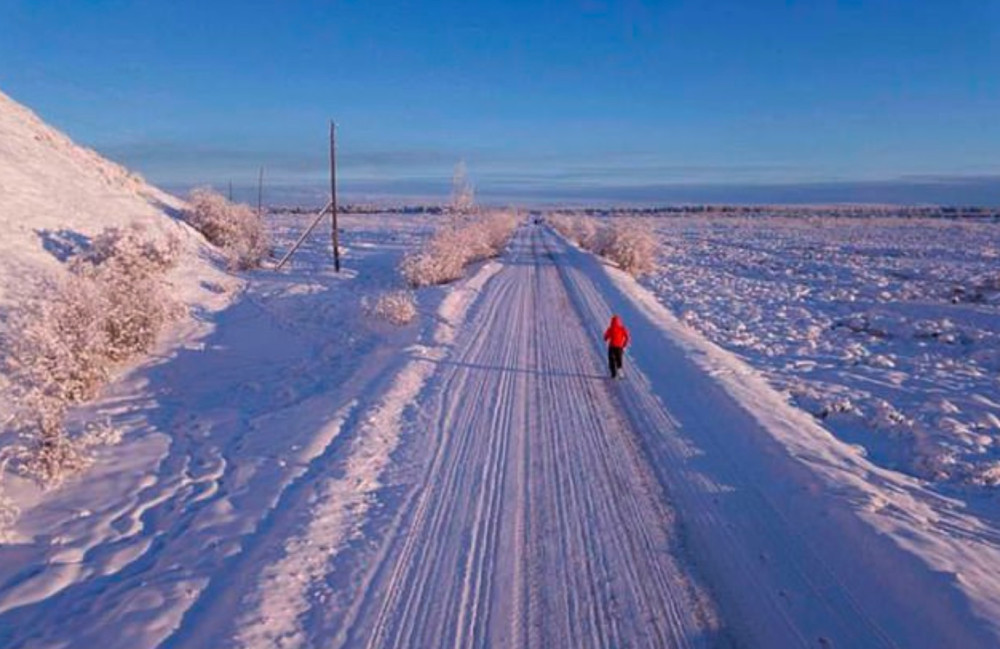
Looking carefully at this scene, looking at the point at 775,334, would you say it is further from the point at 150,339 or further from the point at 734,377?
the point at 150,339

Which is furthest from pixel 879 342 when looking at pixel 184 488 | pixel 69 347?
pixel 69 347

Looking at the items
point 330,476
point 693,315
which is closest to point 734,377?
point 330,476

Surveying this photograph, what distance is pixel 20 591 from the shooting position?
5535 millimetres

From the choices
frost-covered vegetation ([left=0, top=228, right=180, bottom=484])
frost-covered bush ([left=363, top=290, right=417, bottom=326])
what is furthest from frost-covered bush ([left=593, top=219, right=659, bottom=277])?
frost-covered vegetation ([left=0, top=228, right=180, bottom=484])

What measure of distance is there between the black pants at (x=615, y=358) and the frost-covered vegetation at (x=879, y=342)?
9.54ft

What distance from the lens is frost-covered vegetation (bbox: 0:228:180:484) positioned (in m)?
7.93

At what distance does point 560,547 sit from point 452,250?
2340cm

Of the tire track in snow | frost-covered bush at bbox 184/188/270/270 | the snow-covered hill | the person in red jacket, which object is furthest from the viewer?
frost-covered bush at bbox 184/188/270/270

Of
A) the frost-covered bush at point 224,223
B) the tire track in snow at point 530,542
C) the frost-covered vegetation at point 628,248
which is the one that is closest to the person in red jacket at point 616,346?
the tire track in snow at point 530,542

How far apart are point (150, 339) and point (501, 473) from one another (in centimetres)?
928

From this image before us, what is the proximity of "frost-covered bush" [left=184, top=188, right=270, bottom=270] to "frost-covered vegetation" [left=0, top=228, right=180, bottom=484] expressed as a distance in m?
12.7

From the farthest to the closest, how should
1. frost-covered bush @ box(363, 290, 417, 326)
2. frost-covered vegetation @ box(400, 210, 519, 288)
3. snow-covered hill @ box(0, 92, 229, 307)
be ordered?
frost-covered vegetation @ box(400, 210, 519, 288) < frost-covered bush @ box(363, 290, 417, 326) < snow-covered hill @ box(0, 92, 229, 307)

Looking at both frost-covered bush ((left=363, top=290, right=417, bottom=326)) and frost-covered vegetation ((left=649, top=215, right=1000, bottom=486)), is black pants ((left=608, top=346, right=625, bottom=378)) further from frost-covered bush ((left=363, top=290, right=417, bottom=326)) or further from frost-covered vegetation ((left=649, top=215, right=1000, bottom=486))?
frost-covered bush ((left=363, top=290, right=417, bottom=326))

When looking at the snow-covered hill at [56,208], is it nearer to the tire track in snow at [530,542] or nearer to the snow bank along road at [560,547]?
the snow bank along road at [560,547]
